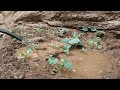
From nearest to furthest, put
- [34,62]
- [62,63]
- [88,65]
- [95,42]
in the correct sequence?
[62,63], [34,62], [88,65], [95,42]

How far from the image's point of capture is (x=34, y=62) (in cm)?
389

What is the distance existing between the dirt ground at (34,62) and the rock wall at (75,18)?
1.14ft

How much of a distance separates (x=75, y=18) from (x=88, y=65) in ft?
6.01

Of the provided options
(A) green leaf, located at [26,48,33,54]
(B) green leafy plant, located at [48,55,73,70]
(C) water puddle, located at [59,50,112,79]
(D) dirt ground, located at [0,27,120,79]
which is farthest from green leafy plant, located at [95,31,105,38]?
(B) green leafy plant, located at [48,55,73,70]

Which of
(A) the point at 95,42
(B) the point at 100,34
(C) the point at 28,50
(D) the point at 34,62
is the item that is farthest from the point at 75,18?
(D) the point at 34,62

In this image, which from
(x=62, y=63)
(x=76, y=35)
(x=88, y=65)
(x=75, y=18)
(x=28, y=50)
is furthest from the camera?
(x=75, y=18)

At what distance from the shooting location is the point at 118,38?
17.3ft

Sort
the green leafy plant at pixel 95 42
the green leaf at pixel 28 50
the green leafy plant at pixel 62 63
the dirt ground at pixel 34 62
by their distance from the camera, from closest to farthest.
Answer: the dirt ground at pixel 34 62 → the green leafy plant at pixel 62 63 → the green leaf at pixel 28 50 → the green leafy plant at pixel 95 42

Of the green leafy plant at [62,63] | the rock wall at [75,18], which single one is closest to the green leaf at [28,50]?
the green leafy plant at [62,63]

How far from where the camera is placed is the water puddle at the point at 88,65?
3674 mm

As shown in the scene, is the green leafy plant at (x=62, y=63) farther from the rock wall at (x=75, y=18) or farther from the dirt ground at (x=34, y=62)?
the rock wall at (x=75, y=18)

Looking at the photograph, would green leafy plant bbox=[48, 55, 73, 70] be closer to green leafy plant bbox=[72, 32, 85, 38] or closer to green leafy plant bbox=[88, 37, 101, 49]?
green leafy plant bbox=[88, 37, 101, 49]

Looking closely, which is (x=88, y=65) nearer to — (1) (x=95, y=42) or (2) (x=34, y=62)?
(2) (x=34, y=62)

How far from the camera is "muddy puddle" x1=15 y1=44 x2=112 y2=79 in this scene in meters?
3.68
